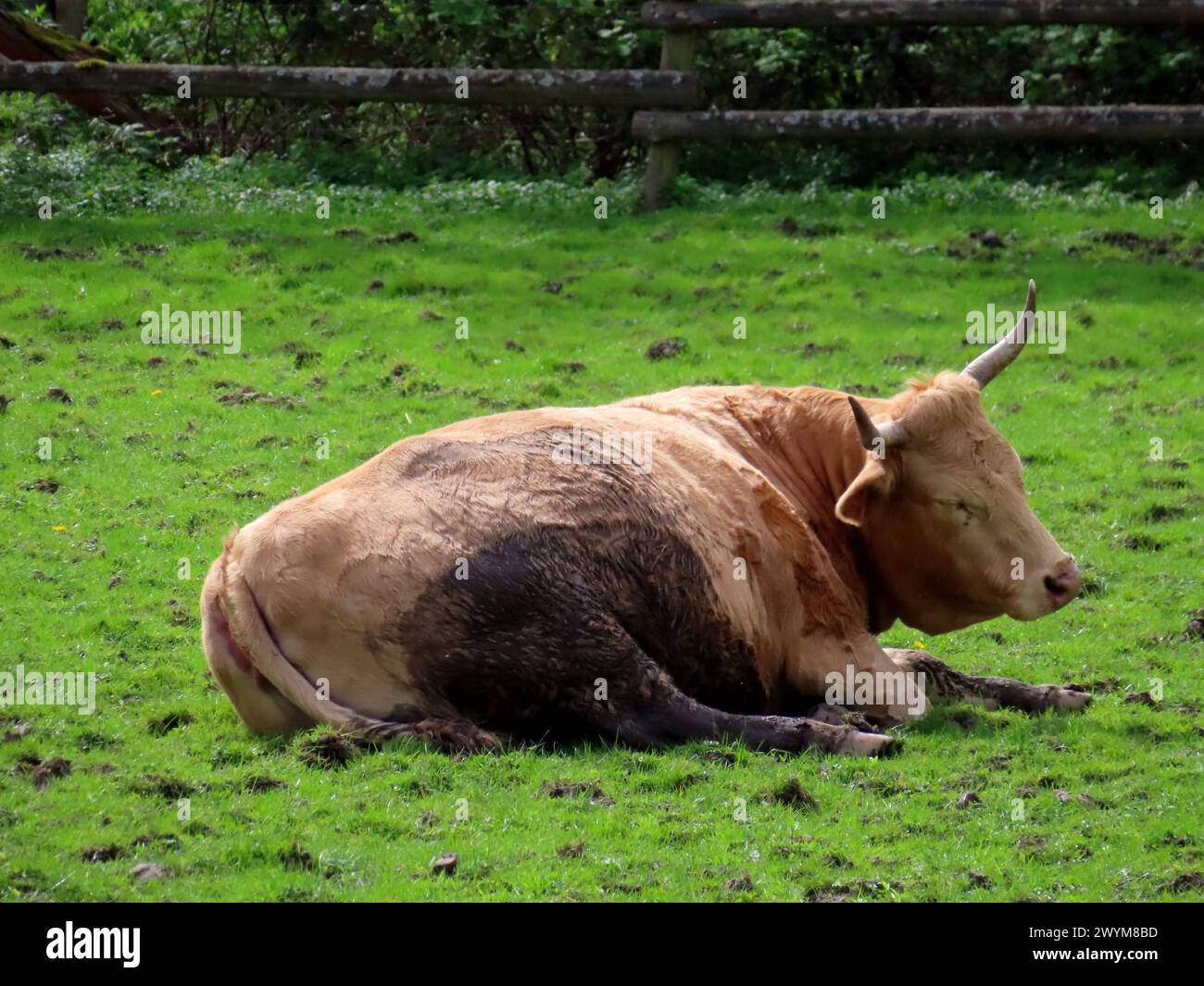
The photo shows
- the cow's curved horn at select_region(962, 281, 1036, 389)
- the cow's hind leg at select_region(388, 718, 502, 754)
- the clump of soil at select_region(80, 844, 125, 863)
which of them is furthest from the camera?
the cow's curved horn at select_region(962, 281, 1036, 389)

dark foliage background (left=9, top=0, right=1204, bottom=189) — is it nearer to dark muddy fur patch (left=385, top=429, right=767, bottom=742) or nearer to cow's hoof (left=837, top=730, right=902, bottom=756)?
dark muddy fur patch (left=385, top=429, right=767, bottom=742)

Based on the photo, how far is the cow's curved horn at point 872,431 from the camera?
7230mm

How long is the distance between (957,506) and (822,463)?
771mm

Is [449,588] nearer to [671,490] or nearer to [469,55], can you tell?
[671,490]

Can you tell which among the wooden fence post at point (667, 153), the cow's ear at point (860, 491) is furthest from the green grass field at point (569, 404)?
the cow's ear at point (860, 491)

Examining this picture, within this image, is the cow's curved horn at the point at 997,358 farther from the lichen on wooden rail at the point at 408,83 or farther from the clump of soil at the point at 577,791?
the lichen on wooden rail at the point at 408,83

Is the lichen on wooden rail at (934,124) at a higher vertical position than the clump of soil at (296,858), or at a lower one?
higher

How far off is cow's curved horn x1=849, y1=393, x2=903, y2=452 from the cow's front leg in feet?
3.33

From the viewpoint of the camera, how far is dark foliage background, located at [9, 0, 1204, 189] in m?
16.9

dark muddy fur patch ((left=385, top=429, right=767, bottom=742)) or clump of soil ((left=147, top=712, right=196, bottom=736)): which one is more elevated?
dark muddy fur patch ((left=385, top=429, right=767, bottom=742))

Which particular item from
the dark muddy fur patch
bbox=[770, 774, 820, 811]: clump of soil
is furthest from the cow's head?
bbox=[770, 774, 820, 811]: clump of soil

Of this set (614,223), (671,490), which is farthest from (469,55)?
(671,490)

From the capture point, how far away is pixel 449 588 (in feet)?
21.6

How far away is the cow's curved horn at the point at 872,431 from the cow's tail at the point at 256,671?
2325 millimetres
